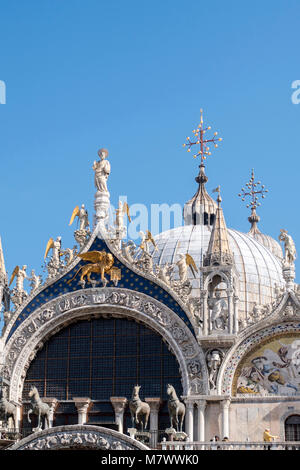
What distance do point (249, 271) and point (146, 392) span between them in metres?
13.5

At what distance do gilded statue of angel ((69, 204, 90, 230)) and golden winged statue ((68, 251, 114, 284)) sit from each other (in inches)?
57.8

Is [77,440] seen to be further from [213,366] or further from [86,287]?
[86,287]

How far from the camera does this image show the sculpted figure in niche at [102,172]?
38.3m

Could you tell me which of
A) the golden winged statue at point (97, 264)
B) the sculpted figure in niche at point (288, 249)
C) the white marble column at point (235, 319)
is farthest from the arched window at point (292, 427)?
the golden winged statue at point (97, 264)

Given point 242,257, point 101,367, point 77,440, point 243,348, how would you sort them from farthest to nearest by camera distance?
point 242,257
point 101,367
point 243,348
point 77,440

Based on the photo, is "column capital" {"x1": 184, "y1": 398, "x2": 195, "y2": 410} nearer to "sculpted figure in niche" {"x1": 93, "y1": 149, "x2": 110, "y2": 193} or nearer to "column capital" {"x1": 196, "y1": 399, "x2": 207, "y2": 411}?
"column capital" {"x1": 196, "y1": 399, "x2": 207, "y2": 411}

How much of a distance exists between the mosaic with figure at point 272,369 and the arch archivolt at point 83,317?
203cm

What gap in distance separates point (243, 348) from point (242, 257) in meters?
13.7

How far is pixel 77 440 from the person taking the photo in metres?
32.7

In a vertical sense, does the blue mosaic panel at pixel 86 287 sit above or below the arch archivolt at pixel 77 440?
above

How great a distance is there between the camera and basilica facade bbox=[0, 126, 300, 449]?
33.9 meters

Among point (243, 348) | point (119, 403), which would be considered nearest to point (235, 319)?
point (243, 348)

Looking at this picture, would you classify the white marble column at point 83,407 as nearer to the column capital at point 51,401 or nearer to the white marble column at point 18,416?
the column capital at point 51,401
